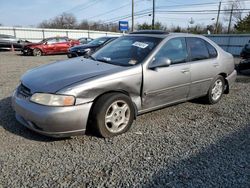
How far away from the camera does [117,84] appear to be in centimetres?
362

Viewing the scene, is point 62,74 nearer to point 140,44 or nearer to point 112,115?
point 112,115

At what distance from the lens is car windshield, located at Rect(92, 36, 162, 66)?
13.4 ft

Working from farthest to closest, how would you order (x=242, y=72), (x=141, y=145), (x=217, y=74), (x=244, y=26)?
(x=244, y=26) → (x=242, y=72) → (x=217, y=74) → (x=141, y=145)

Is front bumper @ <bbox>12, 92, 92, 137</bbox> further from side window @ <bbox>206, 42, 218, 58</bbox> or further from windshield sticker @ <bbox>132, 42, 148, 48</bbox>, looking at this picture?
side window @ <bbox>206, 42, 218, 58</bbox>

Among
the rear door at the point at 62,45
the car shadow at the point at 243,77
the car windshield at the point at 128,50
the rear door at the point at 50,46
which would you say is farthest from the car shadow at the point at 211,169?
the rear door at the point at 62,45

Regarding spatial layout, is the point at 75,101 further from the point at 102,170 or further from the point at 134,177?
the point at 134,177

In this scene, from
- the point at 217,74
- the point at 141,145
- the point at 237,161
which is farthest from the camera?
the point at 217,74

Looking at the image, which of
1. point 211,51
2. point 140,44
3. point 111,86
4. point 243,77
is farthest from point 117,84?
point 243,77

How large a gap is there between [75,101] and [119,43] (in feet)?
6.30

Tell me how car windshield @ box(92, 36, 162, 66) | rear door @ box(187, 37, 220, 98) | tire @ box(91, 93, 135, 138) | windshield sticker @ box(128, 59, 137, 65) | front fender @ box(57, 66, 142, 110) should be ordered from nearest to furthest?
1. front fender @ box(57, 66, 142, 110)
2. tire @ box(91, 93, 135, 138)
3. windshield sticker @ box(128, 59, 137, 65)
4. car windshield @ box(92, 36, 162, 66)
5. rear door @ box(187, 37, 220, 98)

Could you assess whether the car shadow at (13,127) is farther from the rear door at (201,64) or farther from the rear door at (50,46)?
the rear door at (50,46)

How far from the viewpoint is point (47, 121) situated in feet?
10.4

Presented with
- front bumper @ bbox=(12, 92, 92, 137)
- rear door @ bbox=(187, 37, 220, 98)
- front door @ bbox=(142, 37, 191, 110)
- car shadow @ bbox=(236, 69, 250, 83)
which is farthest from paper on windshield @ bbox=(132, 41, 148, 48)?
car shadow @ bbox=(236, 69, 250, 83)

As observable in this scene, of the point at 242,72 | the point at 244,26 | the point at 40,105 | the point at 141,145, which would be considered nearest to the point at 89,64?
the point at 40,105
